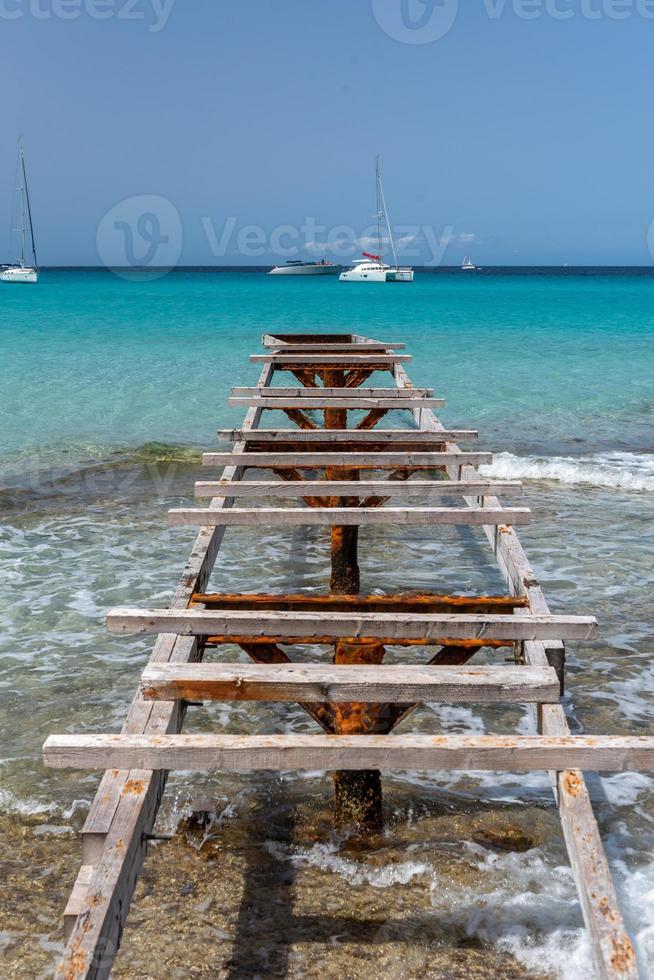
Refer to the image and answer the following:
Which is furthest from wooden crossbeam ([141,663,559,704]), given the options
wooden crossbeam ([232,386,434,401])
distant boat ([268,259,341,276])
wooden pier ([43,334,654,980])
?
distant boat ([268,259,341,276])

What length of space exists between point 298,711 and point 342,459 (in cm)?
204

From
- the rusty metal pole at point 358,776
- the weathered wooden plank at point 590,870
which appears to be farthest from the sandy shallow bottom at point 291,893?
the weathered wooden plank at point 590,870

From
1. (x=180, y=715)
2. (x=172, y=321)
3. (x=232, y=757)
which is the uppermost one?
(x=232, y=757)

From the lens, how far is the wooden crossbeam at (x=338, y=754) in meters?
2.74

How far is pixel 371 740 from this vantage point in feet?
9.25

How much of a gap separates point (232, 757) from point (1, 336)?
36812 mm

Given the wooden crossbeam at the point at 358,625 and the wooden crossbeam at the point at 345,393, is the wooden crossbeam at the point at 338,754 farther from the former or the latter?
the wooden crossbeam at the point at 345,393

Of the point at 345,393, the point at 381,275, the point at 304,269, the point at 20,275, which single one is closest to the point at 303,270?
the point at 304,269

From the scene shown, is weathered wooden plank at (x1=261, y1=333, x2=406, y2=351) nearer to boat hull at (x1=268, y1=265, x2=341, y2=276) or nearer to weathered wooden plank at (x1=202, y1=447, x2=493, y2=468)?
weathered wooden plank at (x1=202, y1=447, x2=493, y2=468)

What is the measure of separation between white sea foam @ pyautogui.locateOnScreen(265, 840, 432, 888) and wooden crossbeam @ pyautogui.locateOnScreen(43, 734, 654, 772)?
50.3 inches

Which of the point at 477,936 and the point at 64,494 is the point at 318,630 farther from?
the point at 64,494

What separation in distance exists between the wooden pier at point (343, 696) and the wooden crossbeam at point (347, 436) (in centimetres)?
144

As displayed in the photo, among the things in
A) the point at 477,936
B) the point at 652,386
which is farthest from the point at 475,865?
the point at 652,386

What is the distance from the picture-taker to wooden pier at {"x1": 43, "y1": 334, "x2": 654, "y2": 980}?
7.95 feet
